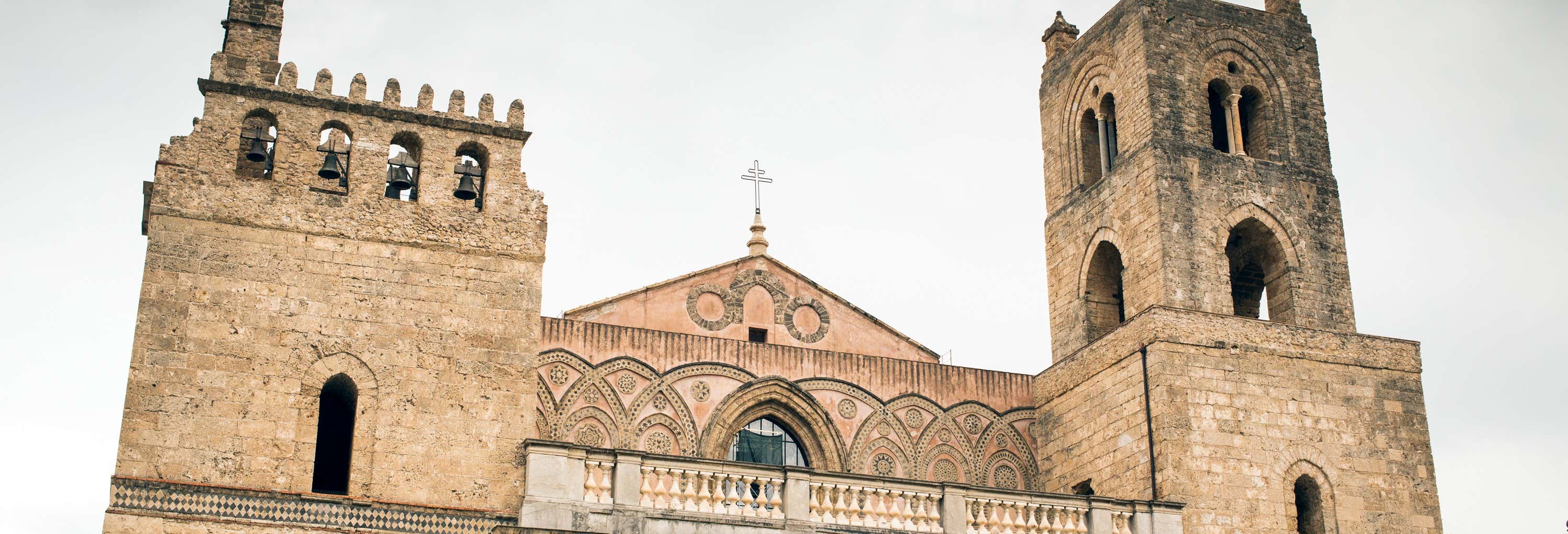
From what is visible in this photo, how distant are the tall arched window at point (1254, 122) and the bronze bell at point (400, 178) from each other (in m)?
11.3

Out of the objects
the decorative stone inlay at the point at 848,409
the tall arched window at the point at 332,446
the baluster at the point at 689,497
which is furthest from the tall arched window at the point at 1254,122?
the tall arched window at the point at 332,446

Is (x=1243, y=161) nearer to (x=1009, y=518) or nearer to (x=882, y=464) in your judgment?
(x=882, y=464)

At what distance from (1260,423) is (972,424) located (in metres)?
3.96

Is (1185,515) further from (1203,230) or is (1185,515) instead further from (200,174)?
(200,174)

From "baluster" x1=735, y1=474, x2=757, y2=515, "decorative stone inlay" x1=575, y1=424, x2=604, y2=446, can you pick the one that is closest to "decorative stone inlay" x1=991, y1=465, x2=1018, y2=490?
"decorative stone inlay" x1=575, y1=424, x2=604, y2=446

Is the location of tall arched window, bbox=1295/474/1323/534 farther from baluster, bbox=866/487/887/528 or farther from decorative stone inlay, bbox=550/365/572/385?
decorative stone inlay, bbox=550/365/572/385

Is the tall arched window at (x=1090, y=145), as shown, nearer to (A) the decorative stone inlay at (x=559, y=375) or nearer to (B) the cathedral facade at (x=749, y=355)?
(B) the cathedral facade at (x=749, y=355)

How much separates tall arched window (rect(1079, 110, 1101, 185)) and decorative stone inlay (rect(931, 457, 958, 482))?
4.55 m

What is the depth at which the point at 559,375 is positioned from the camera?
21.2 metres

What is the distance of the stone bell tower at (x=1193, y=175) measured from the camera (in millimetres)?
22000

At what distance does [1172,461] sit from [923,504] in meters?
3.93

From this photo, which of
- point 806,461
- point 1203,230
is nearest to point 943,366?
point 806,461

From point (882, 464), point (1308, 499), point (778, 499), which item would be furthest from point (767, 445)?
point (1308, 499)

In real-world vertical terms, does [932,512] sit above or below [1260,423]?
below
